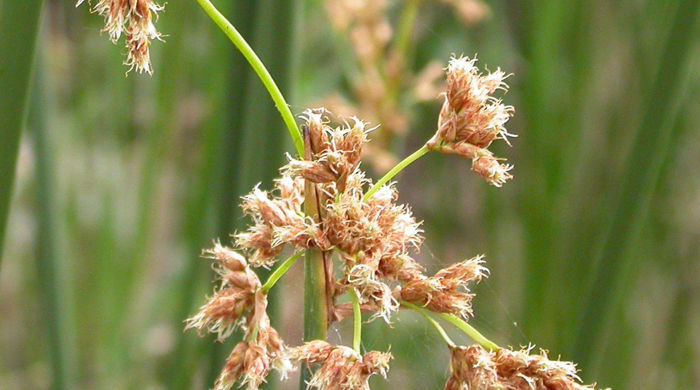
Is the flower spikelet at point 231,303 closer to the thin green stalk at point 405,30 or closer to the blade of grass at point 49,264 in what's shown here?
the blade of grass at point 49,264

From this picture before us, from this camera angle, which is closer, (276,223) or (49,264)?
(276,223)

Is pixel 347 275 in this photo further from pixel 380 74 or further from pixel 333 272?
pixel 380 74

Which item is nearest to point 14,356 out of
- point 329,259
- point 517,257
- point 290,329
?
point 290,329

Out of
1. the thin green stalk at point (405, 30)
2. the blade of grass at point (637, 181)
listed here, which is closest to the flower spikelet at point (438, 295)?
the blade of grass at point (637, 181)

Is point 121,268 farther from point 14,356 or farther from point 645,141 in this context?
point 645,141

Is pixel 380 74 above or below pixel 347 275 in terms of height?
above

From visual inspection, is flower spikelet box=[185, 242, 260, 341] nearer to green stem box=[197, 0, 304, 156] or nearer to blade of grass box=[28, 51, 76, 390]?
green stem box=[197, 0, 304, 156]

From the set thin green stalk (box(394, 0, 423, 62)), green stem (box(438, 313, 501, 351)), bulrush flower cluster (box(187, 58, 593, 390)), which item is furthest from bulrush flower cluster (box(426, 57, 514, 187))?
thin green stalk (box(394, 0, 423, 62))

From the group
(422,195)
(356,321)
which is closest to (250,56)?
(356,321)
